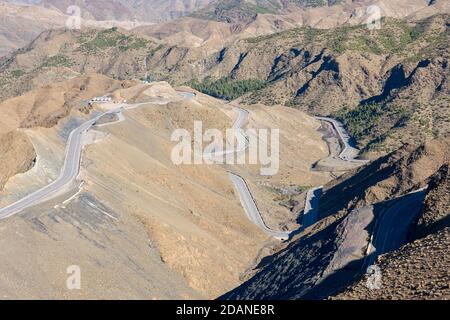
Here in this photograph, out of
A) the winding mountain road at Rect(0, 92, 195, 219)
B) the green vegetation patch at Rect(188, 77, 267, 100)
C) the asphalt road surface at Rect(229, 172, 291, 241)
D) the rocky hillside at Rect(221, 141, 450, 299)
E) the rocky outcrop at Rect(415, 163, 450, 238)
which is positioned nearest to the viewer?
the rocky hillside at Rect(221, 141, 450, 299)

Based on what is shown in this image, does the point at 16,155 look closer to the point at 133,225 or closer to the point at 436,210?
the point at 133,225

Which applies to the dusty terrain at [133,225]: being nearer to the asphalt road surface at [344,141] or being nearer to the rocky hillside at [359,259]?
the rocky hillside at [359,259]

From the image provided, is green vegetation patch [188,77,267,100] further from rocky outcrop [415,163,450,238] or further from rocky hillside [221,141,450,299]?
rocky outcrop [415,163,450,238]

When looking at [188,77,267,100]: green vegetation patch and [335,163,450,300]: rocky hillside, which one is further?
[188,77,267,100]: green vegetation patch

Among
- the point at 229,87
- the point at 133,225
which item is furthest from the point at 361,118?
the point at 133,225

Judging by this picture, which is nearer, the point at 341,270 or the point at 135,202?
the point at 341,270

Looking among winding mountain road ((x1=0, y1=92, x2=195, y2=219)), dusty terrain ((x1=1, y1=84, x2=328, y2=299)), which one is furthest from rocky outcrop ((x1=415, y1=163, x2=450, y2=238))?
winding mountain road ((x1=0, y1=92, x2=195, y2=219))

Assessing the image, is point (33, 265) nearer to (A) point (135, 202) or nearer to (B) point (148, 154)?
(A) point (135, 202)

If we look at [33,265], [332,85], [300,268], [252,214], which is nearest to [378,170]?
[252,214]
